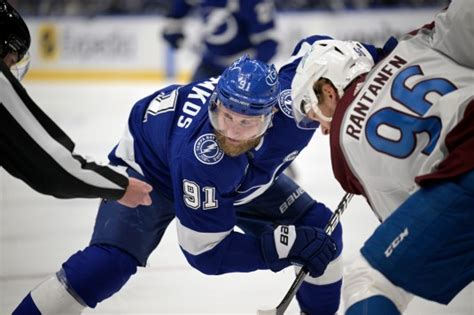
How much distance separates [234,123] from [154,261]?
4.88 feet

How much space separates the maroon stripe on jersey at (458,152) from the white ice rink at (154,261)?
4.15 feet

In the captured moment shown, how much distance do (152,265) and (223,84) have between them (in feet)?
4.86

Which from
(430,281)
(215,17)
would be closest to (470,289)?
(430,281)

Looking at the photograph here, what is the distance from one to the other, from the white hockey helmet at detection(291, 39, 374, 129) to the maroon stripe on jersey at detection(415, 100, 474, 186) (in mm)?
421

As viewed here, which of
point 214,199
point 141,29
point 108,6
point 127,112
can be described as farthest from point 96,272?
point 108,6

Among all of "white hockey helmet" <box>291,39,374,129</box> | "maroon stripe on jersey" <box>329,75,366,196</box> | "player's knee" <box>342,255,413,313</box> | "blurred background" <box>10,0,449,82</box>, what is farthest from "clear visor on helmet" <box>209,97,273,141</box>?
"blurred background" <box>10,0,449,82</box>

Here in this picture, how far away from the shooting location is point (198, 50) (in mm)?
5777

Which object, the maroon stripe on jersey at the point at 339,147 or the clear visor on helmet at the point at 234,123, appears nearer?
the maroon stripe on jersey at the point at 339,147

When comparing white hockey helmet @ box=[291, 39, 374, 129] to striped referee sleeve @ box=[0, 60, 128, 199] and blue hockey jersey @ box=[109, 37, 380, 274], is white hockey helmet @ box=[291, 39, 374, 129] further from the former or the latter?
striped referee sleeve @ box=[0, 60, 128, 199]

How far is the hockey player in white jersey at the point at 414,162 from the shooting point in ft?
6.42

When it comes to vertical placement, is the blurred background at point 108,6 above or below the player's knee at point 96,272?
below

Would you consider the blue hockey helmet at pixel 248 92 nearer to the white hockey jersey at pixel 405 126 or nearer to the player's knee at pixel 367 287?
the white hockey jersey at pixel 405 126

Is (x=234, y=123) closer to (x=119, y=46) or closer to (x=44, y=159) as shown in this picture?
(x=44, y=159)

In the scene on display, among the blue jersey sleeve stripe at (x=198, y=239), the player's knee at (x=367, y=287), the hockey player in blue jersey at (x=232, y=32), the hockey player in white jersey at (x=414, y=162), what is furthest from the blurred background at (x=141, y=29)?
the player's knee at (x=367, y=287)
